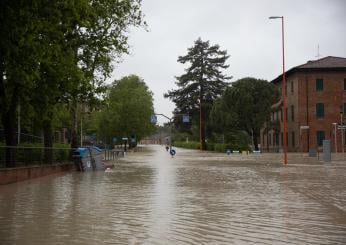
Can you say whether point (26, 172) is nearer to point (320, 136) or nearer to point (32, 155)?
point (32, 155)

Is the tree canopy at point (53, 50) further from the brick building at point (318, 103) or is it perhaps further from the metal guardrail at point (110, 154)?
the brick building at point (318, 103)

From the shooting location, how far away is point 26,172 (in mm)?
21219

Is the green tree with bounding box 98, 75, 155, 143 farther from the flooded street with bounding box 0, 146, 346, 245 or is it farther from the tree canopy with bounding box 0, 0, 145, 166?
the flooded street with bounding box 0, 146, 346, 245

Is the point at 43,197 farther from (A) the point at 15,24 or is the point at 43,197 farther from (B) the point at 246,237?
(B) the point at 246,237

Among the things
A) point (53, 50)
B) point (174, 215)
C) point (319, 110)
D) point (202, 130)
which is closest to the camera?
point (174, 215)

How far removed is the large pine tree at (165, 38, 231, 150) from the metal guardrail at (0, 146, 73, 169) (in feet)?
187

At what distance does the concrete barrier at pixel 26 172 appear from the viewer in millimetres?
18703

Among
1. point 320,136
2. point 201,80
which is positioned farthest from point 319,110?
point 201,80

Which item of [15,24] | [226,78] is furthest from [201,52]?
[15,24]

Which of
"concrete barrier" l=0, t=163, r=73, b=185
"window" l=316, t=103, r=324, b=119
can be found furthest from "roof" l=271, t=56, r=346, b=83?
"concrete barrier" l=0, t=163, r=73, b=185

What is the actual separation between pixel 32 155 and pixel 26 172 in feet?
6.45

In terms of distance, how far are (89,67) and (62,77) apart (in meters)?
6.30

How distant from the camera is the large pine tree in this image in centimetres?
8538

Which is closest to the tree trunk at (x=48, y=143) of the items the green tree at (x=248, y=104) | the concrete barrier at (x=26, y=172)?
the concrete barrier at (x=26, y=172)
